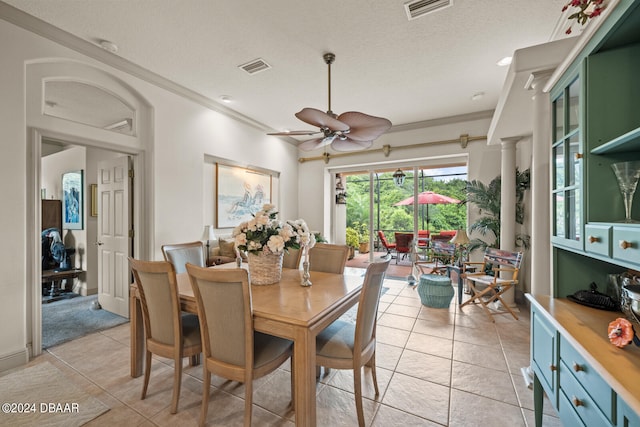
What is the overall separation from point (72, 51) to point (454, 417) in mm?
4664

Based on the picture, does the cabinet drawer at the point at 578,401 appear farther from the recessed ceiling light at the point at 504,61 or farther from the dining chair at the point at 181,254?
the recessed ceiling light at the point at 504,61

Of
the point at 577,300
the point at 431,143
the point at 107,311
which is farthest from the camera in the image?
the point at 431,143

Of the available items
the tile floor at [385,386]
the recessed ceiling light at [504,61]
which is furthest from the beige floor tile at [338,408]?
the recessed ceiling light at [504,61]

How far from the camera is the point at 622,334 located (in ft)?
3.41

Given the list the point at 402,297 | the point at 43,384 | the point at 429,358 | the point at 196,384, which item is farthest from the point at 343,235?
the point at 43,384

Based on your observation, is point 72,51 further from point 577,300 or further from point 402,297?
point 402,297

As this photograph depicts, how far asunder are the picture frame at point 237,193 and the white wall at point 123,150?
237 mm

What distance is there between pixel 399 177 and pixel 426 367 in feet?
13.3

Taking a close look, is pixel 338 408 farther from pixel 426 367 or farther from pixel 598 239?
pixel 598 239

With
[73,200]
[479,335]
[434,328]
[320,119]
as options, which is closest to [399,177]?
[434,328]

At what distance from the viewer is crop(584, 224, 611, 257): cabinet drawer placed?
1.18 m

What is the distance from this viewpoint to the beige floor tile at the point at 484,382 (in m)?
1.95

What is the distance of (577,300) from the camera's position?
1.55 metres

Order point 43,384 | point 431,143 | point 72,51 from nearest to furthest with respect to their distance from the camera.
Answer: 1. point 43,384
2. point 72,51
3. point 431,143
